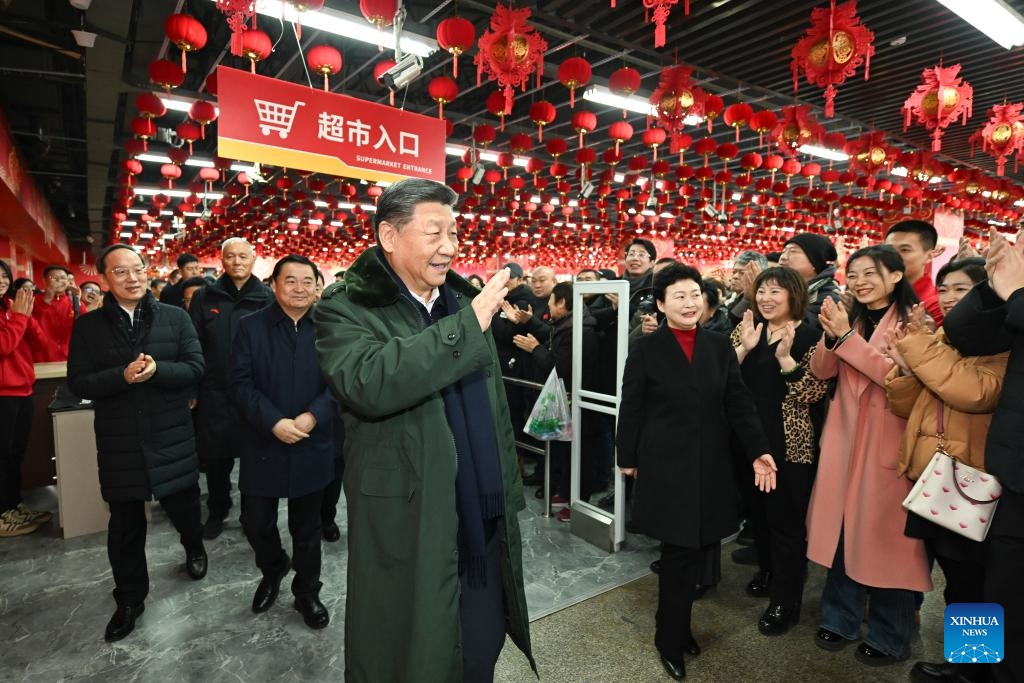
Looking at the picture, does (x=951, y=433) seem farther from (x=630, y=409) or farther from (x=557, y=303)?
(x=557, y=303)

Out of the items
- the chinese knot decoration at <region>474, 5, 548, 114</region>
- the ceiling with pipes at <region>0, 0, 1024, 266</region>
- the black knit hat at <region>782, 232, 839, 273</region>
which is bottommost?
the black knit hat at <region>782, 232, 839, 273</region>

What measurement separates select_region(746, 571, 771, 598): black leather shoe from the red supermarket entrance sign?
3.94m

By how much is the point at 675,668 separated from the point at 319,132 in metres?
4.24

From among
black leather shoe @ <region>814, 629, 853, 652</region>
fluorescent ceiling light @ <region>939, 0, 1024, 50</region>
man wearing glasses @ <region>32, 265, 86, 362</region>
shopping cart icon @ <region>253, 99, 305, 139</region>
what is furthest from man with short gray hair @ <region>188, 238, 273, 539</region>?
fluorescent ceiling light @ <region>939, 0, 1024, 50</region>

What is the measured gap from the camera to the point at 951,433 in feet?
6.12

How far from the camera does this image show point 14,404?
3459 millimetres

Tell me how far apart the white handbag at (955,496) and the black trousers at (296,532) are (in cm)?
243

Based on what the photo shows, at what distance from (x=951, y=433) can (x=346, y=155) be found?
14.1 ft

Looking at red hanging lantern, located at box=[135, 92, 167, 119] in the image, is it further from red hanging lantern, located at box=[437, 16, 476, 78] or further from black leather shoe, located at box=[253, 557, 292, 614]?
black leather shoe, located at box=[253, 557, 292, 614]

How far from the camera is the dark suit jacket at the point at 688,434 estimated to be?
213 cm

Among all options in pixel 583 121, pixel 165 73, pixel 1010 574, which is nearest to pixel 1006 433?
pixel 1010 574

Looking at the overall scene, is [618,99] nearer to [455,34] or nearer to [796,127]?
[796,127]

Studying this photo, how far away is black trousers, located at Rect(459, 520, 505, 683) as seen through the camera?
152 cm

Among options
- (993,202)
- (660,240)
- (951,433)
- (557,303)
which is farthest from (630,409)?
(660,240)
